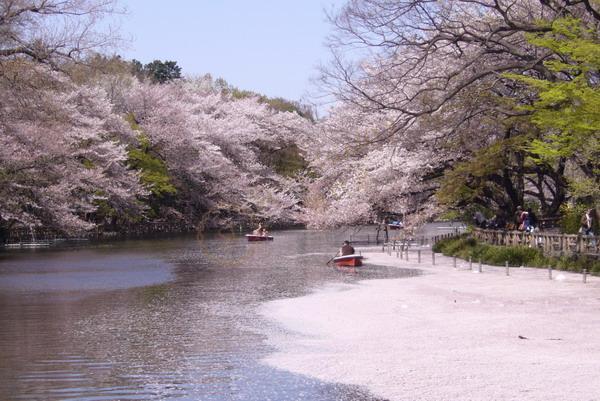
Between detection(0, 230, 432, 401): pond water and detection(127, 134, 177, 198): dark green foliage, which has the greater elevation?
detection(127, 134, 177, 198): dark green foliage

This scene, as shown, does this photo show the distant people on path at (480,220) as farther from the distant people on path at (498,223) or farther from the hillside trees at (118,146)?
the hillside trees at (118,146)

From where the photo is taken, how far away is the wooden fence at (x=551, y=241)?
1000 inches

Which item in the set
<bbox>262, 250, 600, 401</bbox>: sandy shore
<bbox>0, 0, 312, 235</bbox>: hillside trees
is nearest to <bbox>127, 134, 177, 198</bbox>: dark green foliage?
<bbox>0, 0, 312, 235</bbox>: hillside trees

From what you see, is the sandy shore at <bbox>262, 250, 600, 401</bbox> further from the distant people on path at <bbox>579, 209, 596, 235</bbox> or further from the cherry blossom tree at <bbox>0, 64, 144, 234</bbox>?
the cherry blossom tree at <bbox>0, 64, 144, 234</bbox>

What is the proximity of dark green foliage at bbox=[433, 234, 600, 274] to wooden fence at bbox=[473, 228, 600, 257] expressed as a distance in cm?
25

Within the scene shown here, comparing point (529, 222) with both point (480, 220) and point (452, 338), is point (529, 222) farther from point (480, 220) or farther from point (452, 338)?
point (452, 338)

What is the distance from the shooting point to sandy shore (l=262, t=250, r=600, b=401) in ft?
37.5

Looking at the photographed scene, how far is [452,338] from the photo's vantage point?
15031mm

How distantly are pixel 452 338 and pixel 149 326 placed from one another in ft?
22.1

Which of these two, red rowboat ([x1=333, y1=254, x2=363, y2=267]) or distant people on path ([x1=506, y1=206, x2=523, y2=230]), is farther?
distant people on path ([x1=506, y1=206, x2=523, y2=230])

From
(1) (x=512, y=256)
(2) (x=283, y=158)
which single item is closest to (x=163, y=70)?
(2) (x=283, y=158)

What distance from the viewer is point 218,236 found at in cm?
5834

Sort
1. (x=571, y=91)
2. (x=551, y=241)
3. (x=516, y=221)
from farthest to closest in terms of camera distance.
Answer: (x=516, y=221)
(x=551, y=241)
(x=571, y=91)

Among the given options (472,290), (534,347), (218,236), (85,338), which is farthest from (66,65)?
(218,236)
